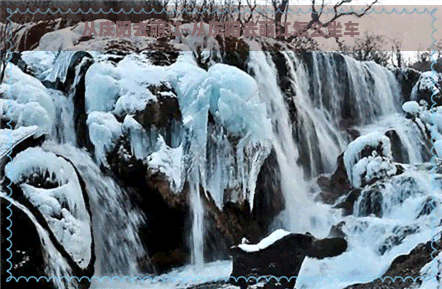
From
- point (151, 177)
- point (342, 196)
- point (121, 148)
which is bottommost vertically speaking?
point (342, 196)

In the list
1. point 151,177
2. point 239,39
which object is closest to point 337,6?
point 239,39

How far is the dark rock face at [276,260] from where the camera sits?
8.94 ft

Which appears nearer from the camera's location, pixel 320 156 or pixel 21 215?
pixel 21 215

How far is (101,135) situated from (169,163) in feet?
1.55

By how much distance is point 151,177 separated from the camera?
277cm

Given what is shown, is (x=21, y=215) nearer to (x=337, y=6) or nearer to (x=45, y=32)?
(x=45, y=32)

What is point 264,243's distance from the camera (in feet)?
8.98

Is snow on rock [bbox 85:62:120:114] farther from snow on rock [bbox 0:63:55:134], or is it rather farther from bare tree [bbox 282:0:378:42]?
bare tree [bbox 282:0:378:42]

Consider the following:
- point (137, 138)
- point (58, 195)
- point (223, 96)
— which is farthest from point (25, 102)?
point (223, 96)

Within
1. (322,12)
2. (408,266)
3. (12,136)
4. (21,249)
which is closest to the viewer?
(21,249)

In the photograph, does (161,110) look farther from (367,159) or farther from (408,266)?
(408,266)

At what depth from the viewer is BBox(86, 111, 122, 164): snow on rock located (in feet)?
9.10

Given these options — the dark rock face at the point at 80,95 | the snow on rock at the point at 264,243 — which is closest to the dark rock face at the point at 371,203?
the snow on rock at the point at 264,243

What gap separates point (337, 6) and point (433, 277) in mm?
1906
